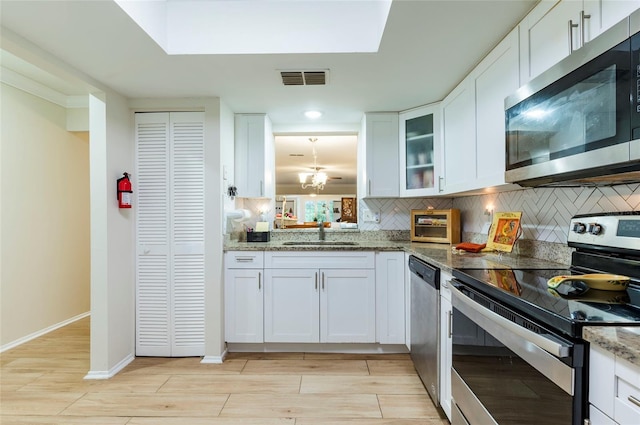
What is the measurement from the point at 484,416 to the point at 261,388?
1.49 metres

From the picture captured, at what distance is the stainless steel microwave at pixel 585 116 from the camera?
92 cm

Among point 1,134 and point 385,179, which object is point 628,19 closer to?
point 385,179

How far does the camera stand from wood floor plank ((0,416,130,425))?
1.86 meters

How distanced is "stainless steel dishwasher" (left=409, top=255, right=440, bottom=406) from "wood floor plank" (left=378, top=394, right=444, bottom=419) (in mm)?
72

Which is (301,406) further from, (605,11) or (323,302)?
(605,11)

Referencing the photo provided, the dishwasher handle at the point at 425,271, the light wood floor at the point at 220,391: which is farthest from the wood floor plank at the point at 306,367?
the dishwasher handle at the point at 425,271

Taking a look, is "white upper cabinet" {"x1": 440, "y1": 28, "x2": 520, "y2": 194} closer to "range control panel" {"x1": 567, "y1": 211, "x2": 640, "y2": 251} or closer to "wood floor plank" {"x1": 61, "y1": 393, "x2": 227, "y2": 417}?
"range control panel" {"x1": 567, "y1": 211, "x2": 640, "y2": 251}

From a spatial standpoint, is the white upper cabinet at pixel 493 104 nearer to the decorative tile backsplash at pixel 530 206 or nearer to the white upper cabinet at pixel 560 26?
the white upper cabinet at pixel 560 26

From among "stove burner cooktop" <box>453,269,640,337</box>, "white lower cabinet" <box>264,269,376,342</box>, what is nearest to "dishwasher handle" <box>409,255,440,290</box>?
"stove burner cooktop" <box>453,269,640,337</box>

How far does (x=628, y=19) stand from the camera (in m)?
0.92

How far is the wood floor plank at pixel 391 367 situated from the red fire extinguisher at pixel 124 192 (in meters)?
2.25

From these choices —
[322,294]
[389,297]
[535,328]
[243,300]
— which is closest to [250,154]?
[243,300]

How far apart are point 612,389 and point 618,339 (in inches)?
4.5

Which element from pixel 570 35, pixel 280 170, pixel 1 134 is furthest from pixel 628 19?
pixel 280 170
